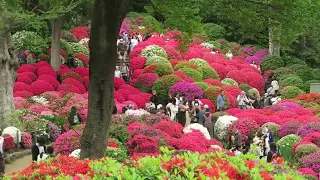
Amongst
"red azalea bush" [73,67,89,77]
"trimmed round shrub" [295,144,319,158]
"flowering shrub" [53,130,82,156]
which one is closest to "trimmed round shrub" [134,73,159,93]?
"red azalea bush" [73,67,89,77]

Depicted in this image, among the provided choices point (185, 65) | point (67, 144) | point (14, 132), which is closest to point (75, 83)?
point (185, 65)

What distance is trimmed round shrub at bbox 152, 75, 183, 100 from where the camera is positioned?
23.4 metres

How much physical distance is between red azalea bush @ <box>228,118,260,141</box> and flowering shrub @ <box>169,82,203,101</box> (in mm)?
5171

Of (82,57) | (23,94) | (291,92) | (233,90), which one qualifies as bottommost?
(291,92)

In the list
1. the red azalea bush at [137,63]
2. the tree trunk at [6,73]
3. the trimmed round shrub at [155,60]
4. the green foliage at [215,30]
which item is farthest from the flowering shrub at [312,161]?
the green foliage at [215,30]

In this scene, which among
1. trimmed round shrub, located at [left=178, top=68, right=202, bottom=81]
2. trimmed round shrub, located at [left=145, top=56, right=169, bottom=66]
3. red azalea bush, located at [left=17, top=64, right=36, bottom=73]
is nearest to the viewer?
red azalea bush, located at [left=17, top=64, right=36, bottom=73]

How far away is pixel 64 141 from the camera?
12.9 meters

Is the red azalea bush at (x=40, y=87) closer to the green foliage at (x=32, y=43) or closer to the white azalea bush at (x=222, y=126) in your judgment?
the green foliage at (x=32, y=43)

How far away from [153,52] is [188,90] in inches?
247

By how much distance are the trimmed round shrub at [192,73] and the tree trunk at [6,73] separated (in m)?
10.5

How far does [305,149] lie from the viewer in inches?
558

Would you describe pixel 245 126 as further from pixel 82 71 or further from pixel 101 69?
pixel 82 71

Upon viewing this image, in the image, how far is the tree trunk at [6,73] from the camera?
16297 mm

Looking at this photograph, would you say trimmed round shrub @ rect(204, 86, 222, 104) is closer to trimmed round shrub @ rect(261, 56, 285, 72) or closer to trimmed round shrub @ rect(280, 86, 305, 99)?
trimmed round shrub @ rect(280, 86, 305, 99)
